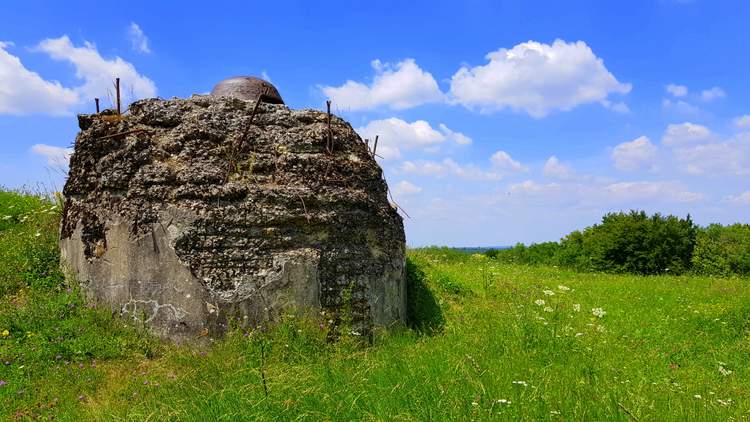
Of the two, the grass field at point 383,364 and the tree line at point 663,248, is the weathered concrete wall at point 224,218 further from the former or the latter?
the tree line at point 663,248

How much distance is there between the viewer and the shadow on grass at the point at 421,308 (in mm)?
8337

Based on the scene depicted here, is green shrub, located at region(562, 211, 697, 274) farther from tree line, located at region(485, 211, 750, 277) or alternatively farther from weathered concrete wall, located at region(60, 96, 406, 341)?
weathered concrete wall, located at region(60, 96, 406, 341)

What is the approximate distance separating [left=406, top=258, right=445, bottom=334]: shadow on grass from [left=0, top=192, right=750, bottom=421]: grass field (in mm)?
34

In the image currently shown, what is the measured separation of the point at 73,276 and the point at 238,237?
2798mm

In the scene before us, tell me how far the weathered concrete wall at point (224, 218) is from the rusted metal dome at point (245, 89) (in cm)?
118

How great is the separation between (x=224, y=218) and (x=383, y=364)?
8.24 ft

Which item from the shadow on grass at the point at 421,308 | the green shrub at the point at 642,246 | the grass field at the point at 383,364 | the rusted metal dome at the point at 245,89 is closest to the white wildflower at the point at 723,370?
the grass field at the point at 383,364

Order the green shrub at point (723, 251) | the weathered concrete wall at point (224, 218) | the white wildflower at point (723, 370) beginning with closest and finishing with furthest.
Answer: the weathered concrete wall at point (224, 218) < the white wildflower at point (723, 370) < the green shrub at point (723, 251)

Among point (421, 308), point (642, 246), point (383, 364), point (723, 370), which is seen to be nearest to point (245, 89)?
point (421, 308)

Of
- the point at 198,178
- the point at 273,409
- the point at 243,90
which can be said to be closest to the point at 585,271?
the point at 243,90

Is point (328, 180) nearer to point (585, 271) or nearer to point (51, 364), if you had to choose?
point (51, 364)

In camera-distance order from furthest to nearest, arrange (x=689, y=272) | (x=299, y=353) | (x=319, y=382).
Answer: (x=689, y=272), (x=299, y=353), (x=319, y=382)

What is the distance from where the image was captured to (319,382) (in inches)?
189

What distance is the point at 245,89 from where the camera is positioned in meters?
8.70
